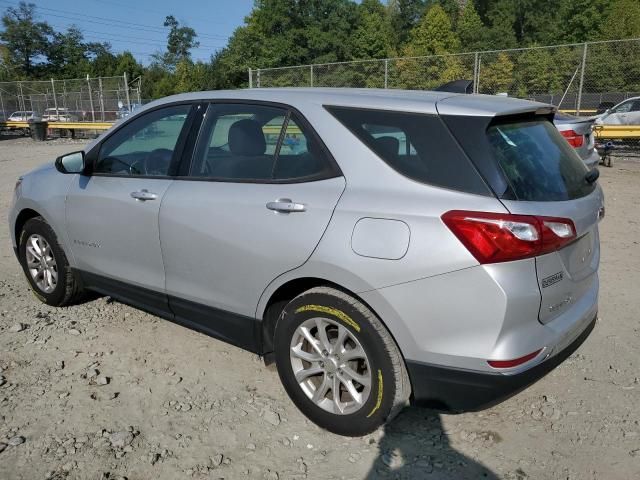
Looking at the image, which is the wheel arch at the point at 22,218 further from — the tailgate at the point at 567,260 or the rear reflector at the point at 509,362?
the tailgate at the point at 567,260

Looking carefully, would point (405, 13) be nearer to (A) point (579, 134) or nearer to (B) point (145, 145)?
(A) point (579, 134)

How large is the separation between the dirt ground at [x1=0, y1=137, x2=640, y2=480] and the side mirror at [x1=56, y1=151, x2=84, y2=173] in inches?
47.8

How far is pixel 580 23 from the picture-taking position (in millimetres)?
62375

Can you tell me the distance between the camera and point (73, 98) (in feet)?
102

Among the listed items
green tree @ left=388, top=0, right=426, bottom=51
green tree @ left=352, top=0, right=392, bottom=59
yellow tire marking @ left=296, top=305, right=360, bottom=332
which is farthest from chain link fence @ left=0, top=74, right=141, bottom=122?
green tree @ left=388, top=0, right=426, bottom=51

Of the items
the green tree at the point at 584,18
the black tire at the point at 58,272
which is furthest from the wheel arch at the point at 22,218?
the green tree at the point at 584,18

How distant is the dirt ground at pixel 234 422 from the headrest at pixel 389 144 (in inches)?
58.6

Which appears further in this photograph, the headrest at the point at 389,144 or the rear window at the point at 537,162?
the headrest at the point at 389,144

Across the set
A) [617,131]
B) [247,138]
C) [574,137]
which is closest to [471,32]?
[617,131]

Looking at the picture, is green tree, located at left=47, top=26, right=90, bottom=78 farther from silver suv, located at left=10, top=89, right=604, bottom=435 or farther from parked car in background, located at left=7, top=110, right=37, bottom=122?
silver suv, located at left=10, top=89, right=604, bottom=435

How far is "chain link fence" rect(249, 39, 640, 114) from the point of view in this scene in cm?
1532

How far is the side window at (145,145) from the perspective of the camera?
140 inches

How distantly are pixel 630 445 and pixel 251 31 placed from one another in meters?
72.3

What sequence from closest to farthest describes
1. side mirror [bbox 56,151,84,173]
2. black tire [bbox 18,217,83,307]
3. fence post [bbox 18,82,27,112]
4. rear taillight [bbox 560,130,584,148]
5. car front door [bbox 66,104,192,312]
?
car front door [bbox 66,104,192,312]
side mirror [bbox 56,151,84,173]
black tire [bbox 18,217,83,307]
rear taillight [bbox 560,130,584,148]
fence post [bbox 18,82,27,112]
